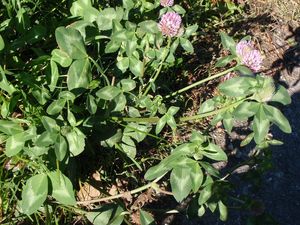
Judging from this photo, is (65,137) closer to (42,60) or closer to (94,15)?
(42,60)

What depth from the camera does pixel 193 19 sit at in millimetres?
2771

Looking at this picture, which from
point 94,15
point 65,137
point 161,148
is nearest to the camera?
point 65,137

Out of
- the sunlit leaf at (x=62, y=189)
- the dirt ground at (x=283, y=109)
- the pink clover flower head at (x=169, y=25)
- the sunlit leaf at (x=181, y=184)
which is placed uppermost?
the pink clover flower head at (x=169, y=25)

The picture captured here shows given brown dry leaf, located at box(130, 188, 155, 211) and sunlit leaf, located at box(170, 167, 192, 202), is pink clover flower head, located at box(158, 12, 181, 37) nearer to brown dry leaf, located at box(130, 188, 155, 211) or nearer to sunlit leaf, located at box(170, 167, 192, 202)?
sunlit leaf, located at box(170, 167, 192, 202)

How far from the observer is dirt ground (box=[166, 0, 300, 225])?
2.39 meters

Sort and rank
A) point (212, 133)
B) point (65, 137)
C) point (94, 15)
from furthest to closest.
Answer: point (212, 133) → point (94, 15) → point (65, 137)

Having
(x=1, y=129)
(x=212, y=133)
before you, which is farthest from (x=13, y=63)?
(x=212, y=133)

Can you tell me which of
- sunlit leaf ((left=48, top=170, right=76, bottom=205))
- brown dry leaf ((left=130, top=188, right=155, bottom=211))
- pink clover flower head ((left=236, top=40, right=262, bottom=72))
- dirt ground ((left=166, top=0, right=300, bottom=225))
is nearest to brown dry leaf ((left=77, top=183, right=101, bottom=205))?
brown dry leaf ((left=130, top=188, right=155, bottom=211))

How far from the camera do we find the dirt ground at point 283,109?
2389 millimetres

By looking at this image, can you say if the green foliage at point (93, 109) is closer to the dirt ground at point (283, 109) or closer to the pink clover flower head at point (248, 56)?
the pink clover flower head at point (248, 56)

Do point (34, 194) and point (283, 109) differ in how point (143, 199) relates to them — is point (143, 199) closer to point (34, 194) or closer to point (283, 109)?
point (34, 194)

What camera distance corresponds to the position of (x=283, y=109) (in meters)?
2.77

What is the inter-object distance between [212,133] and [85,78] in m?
0.98

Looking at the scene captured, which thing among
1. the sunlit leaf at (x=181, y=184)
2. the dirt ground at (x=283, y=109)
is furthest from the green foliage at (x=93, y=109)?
the dirt ground at (x=283, y=109)
